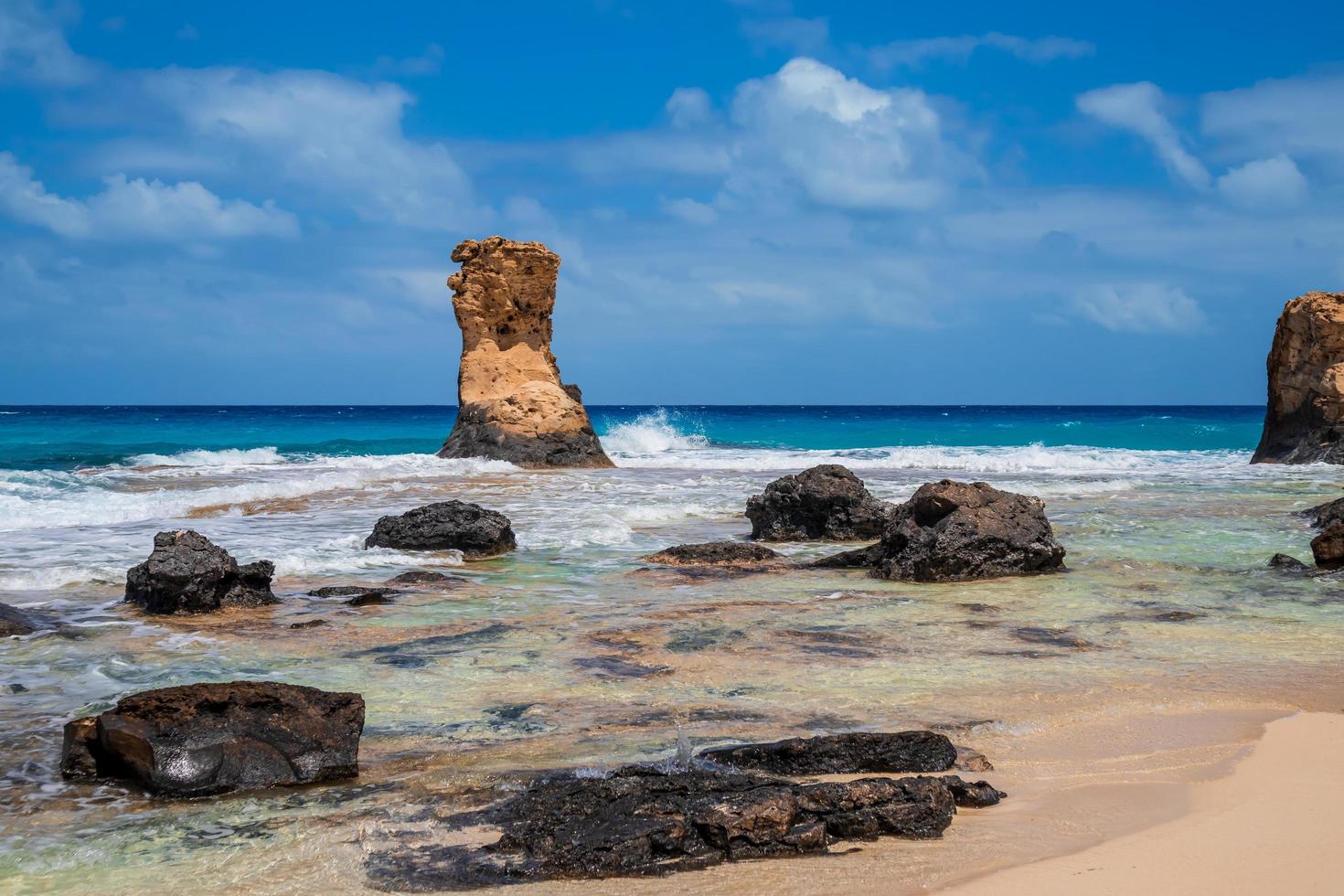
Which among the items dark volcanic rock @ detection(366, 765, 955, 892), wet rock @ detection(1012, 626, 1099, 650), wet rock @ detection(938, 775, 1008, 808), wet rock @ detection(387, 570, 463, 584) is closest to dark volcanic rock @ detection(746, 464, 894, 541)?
wet rock @ detection(387, 570, 463, 584)

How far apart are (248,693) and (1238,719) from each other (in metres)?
3.93

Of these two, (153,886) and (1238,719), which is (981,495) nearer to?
(1238,719)

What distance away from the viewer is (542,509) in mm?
14016

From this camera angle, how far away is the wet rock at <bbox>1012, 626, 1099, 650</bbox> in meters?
6.25


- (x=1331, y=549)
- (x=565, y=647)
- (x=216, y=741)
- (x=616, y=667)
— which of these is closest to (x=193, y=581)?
(x=565, y=647)

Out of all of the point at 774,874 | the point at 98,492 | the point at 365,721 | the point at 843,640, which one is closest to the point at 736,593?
the point at 843,640

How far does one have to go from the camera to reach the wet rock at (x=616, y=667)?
5.60m

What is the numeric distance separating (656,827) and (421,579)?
5.92 meters

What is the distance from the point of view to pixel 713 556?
9.74 meters

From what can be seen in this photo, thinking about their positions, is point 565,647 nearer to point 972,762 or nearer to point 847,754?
point 847,754

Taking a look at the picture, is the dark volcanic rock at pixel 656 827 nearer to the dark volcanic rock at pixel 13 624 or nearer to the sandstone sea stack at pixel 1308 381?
the dark volcanic rock at pixel 13 624

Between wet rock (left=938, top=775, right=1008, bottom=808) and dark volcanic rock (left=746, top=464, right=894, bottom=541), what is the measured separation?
780 cm

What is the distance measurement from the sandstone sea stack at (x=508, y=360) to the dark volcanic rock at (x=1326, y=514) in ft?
43.5

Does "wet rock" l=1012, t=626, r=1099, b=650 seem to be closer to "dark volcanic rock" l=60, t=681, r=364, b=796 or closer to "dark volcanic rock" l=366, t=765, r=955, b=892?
"dark volcanic rock" l=366, t=765, r=955, b=892
